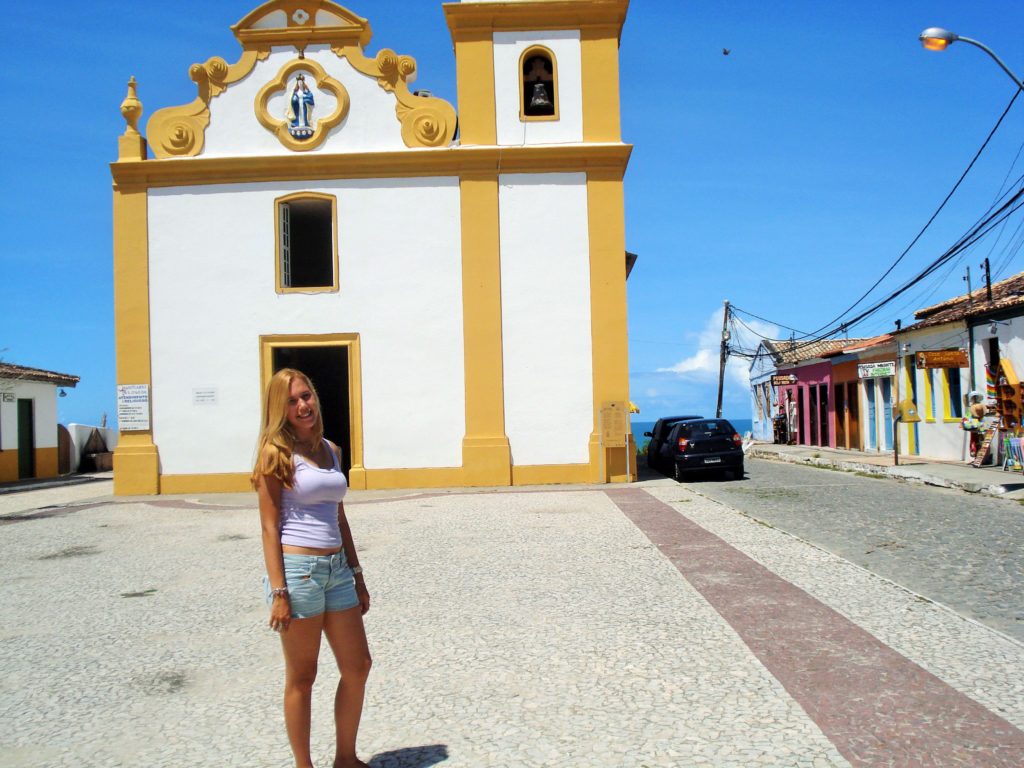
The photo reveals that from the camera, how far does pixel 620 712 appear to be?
4371 millimetres

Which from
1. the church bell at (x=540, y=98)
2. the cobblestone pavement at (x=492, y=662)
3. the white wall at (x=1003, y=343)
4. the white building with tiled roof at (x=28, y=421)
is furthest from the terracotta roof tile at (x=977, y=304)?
the white building with tiled roof at (x=28, y=421)

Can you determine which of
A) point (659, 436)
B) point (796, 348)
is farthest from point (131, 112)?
point (796, 348)

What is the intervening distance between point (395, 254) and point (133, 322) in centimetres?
A: 534

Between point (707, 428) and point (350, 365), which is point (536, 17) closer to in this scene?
point (350, 365)

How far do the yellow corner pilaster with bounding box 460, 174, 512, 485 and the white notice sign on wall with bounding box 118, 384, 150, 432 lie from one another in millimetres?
6292

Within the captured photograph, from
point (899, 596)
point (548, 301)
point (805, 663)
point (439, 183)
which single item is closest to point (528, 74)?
point (439, 183)

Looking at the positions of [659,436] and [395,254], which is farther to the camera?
[659,436]

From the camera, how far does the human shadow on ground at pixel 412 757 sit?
151 inches

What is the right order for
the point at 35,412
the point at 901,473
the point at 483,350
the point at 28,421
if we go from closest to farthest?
the point at 483,350 < the point at 901,473 < the point at 28,421 < the point at 35,412

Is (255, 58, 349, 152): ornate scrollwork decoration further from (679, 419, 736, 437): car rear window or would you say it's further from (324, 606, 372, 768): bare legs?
(324, 606, 372, 768): bare legs

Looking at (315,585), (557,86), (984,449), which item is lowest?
(984,449)

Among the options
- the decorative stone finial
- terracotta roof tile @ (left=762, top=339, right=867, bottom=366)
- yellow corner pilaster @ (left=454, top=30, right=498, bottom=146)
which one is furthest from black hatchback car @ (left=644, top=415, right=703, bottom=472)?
terracotta roof tile @ (left=762, top=339, right=867, bottom=366)

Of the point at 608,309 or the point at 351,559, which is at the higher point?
the point at 608,309

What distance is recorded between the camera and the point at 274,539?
3.54 metres
